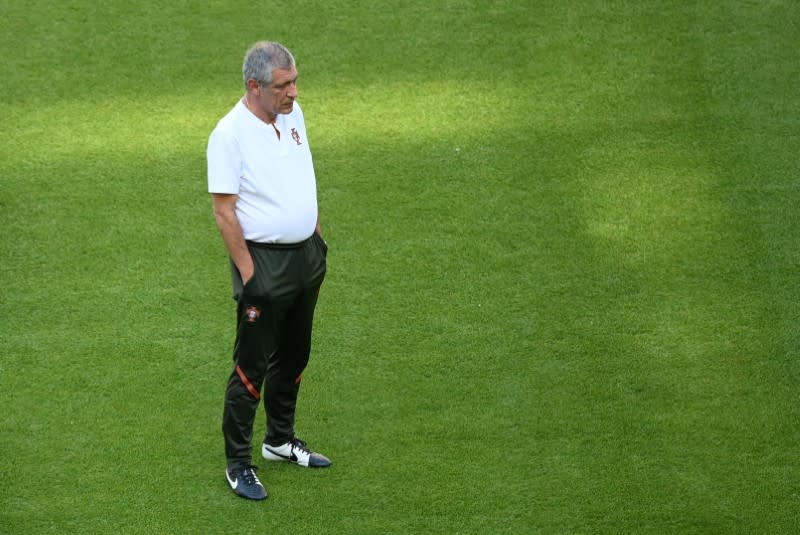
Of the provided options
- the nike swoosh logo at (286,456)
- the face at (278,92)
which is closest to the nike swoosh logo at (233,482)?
the nike swoosh logo at (286,456)

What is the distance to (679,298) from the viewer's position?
19.0 ft

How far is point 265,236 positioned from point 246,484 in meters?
1.02

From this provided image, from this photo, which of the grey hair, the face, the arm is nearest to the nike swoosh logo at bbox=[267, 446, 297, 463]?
the arm

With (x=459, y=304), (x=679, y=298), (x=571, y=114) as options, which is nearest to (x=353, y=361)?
(x=459, y=304)

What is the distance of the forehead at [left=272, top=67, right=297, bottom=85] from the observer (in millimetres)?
4281

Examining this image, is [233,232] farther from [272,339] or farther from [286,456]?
[286,456]

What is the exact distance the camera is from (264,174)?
4375 mm

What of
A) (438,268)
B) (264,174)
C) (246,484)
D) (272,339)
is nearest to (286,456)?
(246,484)

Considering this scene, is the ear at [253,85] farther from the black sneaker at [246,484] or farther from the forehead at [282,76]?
the black sneaker at [246,484]

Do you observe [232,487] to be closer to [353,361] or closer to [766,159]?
[353,361]

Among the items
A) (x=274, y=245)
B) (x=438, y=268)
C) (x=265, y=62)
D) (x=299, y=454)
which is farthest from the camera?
(x=438, y=268)

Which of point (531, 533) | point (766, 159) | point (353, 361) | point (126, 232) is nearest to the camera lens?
point (531, 533)

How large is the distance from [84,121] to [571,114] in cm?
274

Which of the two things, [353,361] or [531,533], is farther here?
[353,361]
